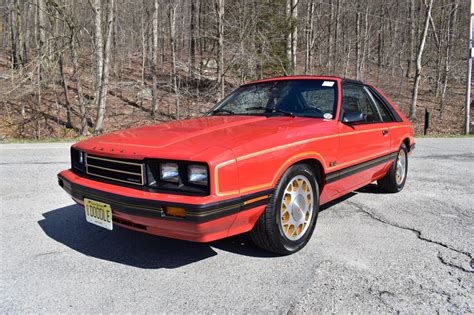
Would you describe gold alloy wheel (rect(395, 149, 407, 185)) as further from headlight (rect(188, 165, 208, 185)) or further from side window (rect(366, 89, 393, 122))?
headlight (rect(188, 165, 208, 185))

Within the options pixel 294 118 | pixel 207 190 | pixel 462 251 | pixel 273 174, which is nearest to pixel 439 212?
pixel 462 251

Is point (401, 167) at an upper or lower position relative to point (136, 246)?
upper

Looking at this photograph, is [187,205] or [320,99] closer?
[187,205]

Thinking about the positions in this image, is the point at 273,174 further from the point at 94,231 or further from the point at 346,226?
the point at 94,231

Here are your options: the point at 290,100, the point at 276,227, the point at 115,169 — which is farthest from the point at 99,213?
the point at 290,100

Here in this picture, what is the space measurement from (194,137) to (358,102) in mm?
2287

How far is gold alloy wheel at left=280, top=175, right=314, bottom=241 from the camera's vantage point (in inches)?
116

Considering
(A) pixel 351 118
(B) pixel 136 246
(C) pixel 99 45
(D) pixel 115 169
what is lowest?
(B) pixel 136 246

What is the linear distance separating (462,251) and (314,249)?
1.21 meters

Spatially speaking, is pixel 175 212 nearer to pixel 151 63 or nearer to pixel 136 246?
pixel 136 246

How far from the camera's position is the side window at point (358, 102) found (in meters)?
3.89

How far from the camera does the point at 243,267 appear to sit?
275 cm

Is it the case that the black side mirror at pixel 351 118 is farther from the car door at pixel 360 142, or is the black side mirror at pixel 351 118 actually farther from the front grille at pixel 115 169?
the front grille at pixel 115 169

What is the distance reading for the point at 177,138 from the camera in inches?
110
